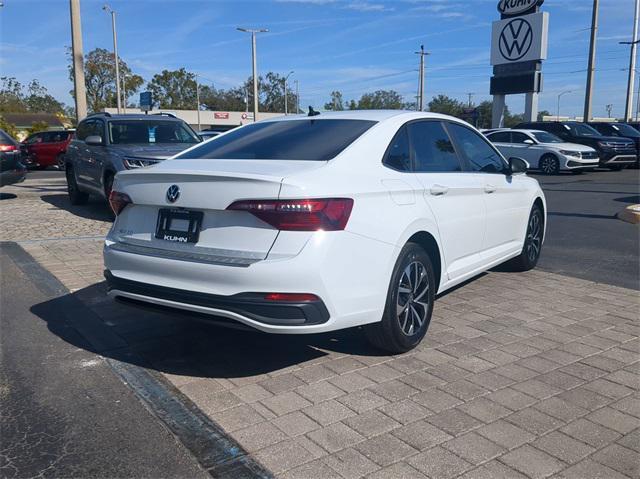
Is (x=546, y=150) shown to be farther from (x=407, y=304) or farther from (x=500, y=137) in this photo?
(x=407, y=304)

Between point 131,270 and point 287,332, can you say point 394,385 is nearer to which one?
point 287,332

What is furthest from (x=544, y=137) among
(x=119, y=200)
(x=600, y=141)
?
(x=119, y=200)

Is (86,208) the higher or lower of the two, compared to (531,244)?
lower

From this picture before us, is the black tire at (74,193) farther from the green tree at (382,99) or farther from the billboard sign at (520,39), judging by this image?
the green tree at (382,99)

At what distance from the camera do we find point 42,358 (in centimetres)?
433

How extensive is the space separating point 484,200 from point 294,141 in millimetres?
1987

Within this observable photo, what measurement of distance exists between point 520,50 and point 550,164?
29.6 feet

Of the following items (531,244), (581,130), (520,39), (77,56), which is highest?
(520,39)

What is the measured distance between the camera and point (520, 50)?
91.2 ft

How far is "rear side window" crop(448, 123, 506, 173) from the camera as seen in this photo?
17.9 feet

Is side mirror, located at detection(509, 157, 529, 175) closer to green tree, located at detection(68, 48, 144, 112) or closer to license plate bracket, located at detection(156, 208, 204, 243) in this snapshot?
license plate bracket, located at detection(156, 208, 204, 243)

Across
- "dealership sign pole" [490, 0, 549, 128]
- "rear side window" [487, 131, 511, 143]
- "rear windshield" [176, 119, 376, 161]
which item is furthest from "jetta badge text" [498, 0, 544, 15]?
"rear windshield" [176, 119, 376, 161]

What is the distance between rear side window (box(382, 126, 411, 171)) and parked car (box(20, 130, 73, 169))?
2309 cm

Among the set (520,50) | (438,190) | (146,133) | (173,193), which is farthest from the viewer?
(520,50)
